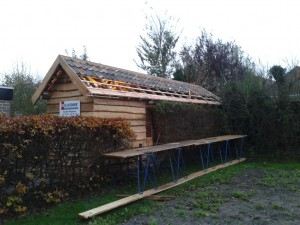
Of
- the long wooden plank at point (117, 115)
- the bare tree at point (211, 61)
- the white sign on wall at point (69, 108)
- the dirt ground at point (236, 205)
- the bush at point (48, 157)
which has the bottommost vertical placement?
the dirt ground at point (236, 205)

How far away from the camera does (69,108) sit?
Result: 395 inches

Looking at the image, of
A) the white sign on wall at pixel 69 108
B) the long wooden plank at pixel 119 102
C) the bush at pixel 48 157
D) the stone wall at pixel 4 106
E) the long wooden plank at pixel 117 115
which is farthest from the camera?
the stone wall at pixel 4 106

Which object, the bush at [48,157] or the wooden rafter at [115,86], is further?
the wooden rafter at [115,86]

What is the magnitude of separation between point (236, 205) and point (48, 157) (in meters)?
3.79

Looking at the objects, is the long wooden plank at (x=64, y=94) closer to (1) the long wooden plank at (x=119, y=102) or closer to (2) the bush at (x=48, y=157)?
(1) the long wooden plank at (x=119, y=102)

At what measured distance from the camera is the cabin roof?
9453 millimetres

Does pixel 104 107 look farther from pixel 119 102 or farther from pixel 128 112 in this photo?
pixel 128 112

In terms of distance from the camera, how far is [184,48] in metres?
28.0

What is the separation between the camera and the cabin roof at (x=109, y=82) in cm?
945

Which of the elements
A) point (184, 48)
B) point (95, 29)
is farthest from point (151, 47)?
point (95, 29)

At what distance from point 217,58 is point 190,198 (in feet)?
66.1

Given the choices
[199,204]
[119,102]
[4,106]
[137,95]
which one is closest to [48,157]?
[199,204]

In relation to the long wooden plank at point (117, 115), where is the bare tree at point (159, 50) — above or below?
above

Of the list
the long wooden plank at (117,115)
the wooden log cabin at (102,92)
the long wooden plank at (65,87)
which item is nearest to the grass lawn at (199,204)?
the long wooden plank at (117,115)
